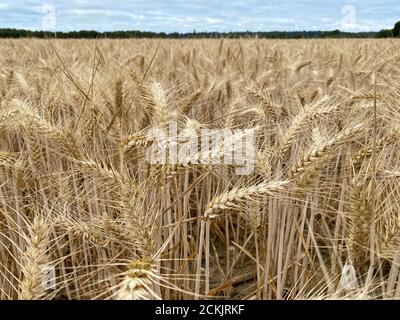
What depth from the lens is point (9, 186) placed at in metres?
1.90

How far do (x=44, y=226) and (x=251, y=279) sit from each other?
1243 millimetres

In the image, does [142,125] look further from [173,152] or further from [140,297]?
[140,297]

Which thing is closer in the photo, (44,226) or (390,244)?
(44,226)

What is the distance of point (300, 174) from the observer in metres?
1.36

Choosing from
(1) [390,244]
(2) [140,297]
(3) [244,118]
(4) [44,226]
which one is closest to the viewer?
(2) [140,297]

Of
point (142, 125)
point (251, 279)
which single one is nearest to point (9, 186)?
point (142, 125)

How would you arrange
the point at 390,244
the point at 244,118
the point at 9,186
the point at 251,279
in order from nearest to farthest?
the point at 390,244, the point at 9,186, the point at 251,279, the point at 244,118

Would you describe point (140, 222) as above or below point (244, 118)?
below
